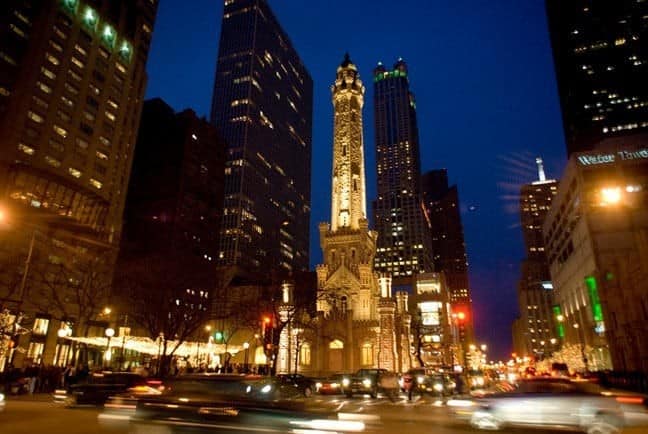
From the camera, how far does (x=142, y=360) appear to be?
239 ft

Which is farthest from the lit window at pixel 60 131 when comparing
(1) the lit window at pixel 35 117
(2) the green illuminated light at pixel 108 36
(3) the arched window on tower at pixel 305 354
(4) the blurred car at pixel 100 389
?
(4) the blurred car at pixel 100 389

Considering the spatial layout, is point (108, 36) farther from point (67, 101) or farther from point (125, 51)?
point (67, 101)

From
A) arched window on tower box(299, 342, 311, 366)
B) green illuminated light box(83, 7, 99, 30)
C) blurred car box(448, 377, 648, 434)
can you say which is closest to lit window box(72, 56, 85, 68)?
green illuminated light box(83, 7, 99, 30)

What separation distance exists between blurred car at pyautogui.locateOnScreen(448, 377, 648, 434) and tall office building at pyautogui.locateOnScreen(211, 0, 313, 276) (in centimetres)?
12787

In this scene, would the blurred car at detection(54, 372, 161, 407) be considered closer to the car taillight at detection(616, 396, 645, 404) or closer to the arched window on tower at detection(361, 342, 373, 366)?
→ the car taillight at detection(616, 396, 645, 404)

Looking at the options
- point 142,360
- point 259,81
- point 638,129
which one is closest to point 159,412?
point 142,360

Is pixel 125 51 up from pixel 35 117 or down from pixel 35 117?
up

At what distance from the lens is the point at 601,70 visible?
12238 cm

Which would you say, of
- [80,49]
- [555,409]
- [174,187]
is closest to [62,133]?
[80,49]

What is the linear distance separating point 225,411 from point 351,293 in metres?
53.8

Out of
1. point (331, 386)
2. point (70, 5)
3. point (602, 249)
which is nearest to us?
point (331, 386)

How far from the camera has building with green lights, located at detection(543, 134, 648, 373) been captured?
167ft

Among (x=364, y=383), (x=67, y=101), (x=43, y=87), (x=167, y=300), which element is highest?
(x=67, y=101)

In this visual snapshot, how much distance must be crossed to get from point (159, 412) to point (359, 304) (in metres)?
53.3
